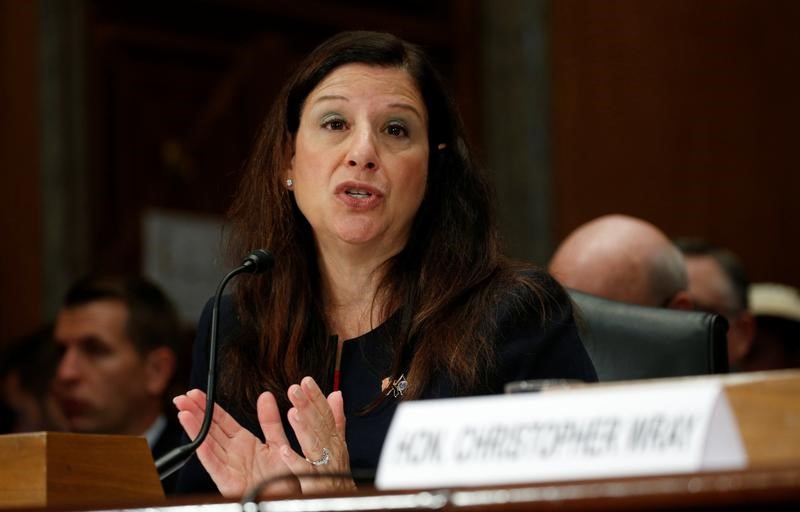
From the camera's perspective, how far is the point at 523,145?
596 centimetres

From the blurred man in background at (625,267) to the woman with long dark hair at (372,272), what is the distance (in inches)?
27.8

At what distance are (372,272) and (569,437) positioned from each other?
1398 mm

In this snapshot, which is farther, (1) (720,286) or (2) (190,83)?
(2) (190,83)

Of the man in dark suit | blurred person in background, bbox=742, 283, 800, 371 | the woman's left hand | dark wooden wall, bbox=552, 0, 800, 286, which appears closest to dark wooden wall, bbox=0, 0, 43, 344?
the man in dark suit

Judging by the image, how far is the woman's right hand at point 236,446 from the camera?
7.67 feet

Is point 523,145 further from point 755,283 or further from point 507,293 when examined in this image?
point 507,293

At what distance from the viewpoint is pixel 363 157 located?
273 cm

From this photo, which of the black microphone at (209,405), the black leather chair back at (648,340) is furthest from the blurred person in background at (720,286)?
the black microphone at (209,405)

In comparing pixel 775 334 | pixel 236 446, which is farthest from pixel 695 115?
pixel 236 446

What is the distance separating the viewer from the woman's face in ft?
9.05

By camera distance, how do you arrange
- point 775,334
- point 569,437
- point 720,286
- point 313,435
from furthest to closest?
point 775,334 < point 720,286 < point 313,435 < point 569,437

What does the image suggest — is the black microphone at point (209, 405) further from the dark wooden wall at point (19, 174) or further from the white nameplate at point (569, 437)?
the dark wooden wall at point (19, 174)

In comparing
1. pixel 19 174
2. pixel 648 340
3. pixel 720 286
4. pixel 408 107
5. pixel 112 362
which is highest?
pixel 408 107

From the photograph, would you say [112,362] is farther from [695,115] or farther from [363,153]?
[695,115]
